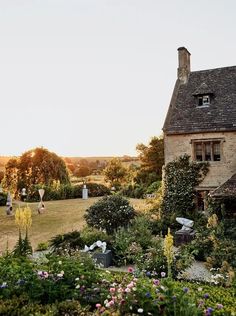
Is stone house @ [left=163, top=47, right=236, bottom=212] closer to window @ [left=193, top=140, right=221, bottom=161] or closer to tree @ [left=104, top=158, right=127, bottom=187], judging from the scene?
window @ [left=193, top=140, right=221, bottom=161]

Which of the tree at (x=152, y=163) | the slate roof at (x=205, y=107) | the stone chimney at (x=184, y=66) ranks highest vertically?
the stone chimney at (x=184, y=66)

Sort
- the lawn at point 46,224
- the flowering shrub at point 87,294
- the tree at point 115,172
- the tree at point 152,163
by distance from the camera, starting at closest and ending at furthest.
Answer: the flowering shrub at point 87,294
the lawn at point 46,224
the tree at point 152,163
the tree at point 115,172

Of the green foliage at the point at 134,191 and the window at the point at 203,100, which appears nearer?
the window at the point at 203,100

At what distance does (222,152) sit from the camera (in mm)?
20812

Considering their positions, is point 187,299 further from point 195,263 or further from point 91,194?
point 91,194

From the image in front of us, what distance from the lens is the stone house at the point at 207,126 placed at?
67.8ft

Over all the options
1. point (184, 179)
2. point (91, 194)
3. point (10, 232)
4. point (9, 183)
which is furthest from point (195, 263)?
point (9, 183)

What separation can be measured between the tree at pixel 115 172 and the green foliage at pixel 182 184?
25.2 m

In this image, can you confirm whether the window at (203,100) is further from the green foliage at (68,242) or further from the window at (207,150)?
the green foliage at (68,242)

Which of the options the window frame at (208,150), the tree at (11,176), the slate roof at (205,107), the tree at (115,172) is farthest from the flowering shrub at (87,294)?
the tree at (115,172)

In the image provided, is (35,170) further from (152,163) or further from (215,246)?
(215,246)

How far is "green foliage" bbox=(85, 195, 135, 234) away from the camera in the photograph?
57.0 feet

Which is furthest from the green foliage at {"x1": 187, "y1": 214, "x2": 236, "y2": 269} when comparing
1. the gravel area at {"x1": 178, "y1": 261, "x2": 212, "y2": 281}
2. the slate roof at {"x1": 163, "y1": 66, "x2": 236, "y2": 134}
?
the slate roof at {"x1": 163, "y1": 66, "x2": 236, "y2": 134}

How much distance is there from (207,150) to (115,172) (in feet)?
87.8
